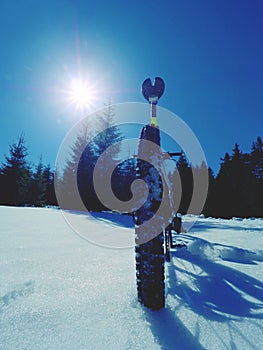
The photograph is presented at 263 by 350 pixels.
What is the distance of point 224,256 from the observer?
2.96 metres

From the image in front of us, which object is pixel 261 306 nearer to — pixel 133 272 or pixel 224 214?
pixel 133 272

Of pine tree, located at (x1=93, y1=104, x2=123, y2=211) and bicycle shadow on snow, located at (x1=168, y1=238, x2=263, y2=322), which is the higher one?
pine tree, located at (x1=93, y1=104, x2=123, y2=211)

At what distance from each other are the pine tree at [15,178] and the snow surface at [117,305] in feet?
64.7

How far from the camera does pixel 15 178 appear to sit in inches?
794

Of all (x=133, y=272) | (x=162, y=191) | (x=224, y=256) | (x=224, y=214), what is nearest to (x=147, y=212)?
(x=162, y=191)

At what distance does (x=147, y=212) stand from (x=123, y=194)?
53.4 ft

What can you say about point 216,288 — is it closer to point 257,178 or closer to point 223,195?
point 223,195

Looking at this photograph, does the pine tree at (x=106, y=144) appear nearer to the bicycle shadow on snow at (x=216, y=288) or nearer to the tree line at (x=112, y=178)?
the tree line at (x=112, y=178)

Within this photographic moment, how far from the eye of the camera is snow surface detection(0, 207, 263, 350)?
1.07m

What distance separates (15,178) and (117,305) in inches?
870

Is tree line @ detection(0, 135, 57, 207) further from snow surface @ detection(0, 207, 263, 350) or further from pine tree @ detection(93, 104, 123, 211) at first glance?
snow surface @ detection(0, 207, 263, 350)

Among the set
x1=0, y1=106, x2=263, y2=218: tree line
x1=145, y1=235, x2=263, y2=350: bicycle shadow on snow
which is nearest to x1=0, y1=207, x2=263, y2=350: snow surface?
x1=145, y1=235, x2=263, y2=350: bicycle shadow on snow

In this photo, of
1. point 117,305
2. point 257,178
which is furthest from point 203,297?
point 257,178

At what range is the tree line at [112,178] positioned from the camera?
57.4 feet
